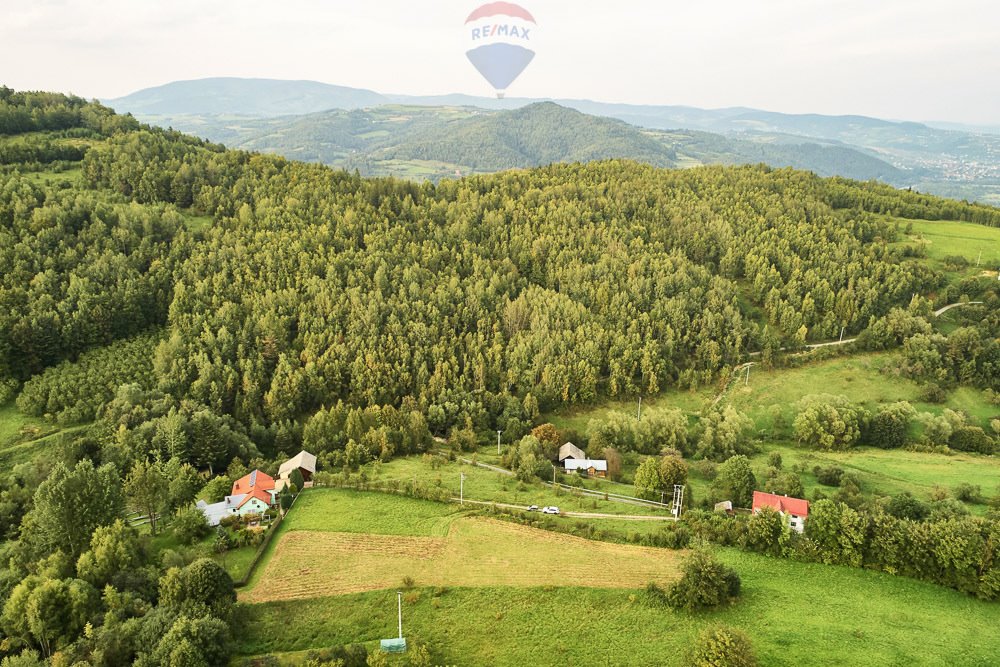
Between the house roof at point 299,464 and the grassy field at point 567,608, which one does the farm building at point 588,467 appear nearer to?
the grassy field at point 567,608

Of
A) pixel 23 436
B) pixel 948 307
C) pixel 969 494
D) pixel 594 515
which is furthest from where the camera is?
pixel 948 307

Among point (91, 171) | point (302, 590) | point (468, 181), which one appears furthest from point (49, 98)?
point (302, 590)

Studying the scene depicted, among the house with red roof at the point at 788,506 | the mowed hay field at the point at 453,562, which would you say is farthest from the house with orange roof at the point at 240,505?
the house with red roof at the point at 788,506

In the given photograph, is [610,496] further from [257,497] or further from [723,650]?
[257,497]

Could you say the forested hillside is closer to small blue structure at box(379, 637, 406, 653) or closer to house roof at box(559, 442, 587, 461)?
house roof at box(559, 442, 587, 461)

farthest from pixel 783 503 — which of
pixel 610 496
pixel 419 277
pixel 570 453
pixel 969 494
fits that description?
pixel 419 277

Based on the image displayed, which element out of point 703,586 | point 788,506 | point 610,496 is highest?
point 703,586

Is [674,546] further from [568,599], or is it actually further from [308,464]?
[308,464]
